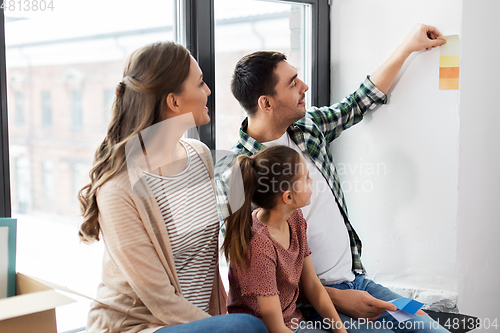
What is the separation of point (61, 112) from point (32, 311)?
604mm

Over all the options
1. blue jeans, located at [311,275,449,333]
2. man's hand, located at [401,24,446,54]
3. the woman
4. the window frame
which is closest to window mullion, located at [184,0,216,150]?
the window frame

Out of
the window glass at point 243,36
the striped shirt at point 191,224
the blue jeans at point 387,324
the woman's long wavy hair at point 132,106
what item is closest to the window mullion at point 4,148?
the woman's long wavy hair at point 132,106

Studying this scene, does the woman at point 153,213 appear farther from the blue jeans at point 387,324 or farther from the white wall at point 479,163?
the white wall at point 479,163

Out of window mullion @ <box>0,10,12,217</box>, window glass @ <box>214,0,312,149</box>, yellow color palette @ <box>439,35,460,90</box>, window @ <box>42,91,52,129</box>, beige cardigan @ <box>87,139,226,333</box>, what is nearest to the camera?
beige cardigan @ <box>87,139,226,333</box>

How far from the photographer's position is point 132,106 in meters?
1.10

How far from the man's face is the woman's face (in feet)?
1.22

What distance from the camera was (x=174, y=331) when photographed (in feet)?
3.24

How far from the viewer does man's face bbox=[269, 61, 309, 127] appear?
4.91ft

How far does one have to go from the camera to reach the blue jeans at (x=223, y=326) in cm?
96

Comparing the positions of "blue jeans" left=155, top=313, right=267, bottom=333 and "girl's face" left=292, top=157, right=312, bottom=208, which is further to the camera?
"girl's face" left=292, top=157, right=312, bottom=208

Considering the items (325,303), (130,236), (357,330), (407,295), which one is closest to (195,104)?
(130,236)

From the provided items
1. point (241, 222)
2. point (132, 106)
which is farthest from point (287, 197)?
point (132, 106)

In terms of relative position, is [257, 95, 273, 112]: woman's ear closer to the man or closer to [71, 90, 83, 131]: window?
the man

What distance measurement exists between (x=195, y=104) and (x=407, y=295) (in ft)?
3.54
